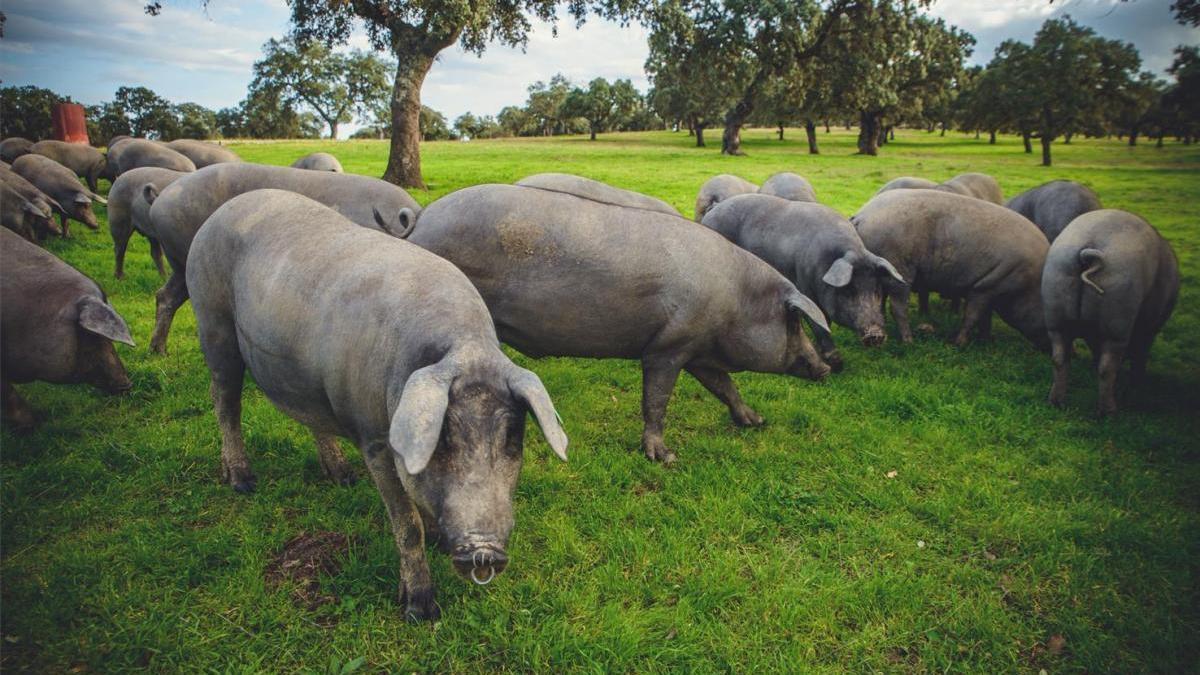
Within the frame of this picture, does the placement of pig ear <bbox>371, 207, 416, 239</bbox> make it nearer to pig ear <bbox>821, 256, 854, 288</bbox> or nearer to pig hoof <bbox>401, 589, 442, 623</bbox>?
pig hoof <bbox>401, 589, 442, 623</bbox>

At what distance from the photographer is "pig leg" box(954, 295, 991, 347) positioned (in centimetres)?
843

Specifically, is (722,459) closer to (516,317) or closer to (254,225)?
(516,317)

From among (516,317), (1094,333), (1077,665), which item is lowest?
(1077,665)

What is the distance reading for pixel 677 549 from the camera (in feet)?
14.0

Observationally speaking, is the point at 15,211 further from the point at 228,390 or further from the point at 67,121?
the point at 67,121

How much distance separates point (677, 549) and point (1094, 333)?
17.4ft

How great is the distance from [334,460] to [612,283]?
2663mm

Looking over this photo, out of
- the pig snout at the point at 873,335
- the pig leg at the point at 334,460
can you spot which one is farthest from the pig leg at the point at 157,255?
the pig snout at the point at 873,335

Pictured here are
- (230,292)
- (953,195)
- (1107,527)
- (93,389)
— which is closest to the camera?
(230,292)

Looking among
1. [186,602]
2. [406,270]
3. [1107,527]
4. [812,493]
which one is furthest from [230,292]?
[1107,527]

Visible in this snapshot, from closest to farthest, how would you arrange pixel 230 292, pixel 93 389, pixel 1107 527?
pixel 230 292, pixel 1107 527, pixel 93 389

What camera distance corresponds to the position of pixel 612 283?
528cm

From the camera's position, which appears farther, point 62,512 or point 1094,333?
point 1094,333

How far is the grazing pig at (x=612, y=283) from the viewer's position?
5.24 metres
